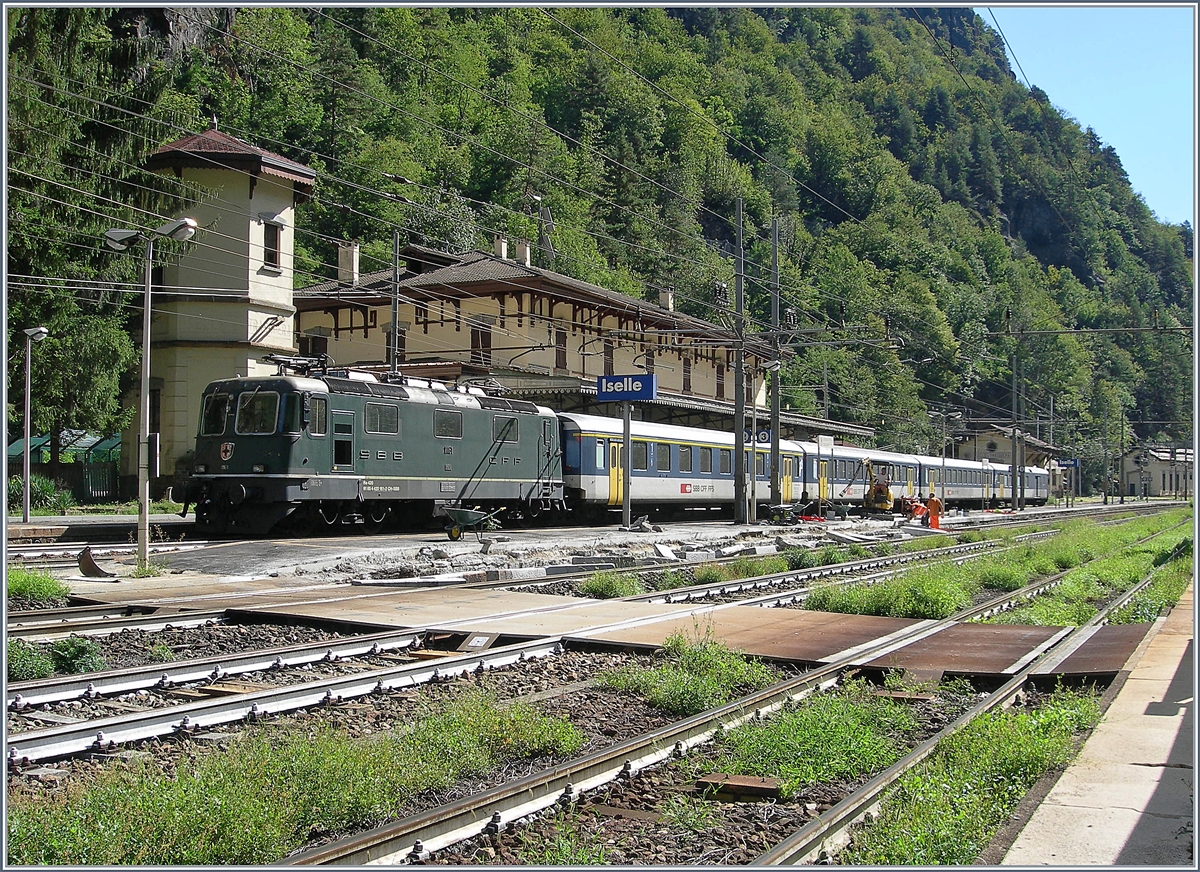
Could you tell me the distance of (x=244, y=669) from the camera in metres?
9.20

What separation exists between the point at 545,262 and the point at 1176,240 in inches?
1785

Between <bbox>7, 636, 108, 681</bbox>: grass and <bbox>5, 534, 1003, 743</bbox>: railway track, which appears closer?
<bbox>5, 534, 1003, 743</bbox>: railway track

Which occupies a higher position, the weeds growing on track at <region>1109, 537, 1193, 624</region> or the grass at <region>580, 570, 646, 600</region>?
the grass at <region>580, 570, 646, 600</region>

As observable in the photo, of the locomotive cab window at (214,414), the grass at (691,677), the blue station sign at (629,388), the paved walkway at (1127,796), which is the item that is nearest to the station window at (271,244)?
the blue station sign at (629,388)

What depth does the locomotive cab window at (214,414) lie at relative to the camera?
22797mm

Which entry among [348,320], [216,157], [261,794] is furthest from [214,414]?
[348,320]

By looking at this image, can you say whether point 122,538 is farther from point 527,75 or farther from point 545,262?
point 527,75

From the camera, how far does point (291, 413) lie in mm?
21891

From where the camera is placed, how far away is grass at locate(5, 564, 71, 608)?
13.6 meters

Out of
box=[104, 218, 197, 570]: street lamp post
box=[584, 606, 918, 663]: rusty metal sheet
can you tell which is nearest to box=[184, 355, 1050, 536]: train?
box=[104, 218, 197, 570]: street lamp post

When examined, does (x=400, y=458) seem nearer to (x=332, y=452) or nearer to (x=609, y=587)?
(x=332, y=452)

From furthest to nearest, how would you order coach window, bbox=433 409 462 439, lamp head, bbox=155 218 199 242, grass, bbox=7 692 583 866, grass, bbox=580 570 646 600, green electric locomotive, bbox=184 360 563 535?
coach window, bbox=433 409 462 439, green electric locomotive, bbox=184 360 563 535, lamp head, bbox=155 218 199 242, grass, bbox=580 570 646 600, grass, bbox=7 692 583 866

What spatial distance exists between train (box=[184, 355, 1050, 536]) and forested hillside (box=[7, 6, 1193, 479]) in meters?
5.49

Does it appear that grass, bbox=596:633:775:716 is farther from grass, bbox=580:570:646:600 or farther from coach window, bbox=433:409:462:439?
coach window, bbox=433:409:462:439
